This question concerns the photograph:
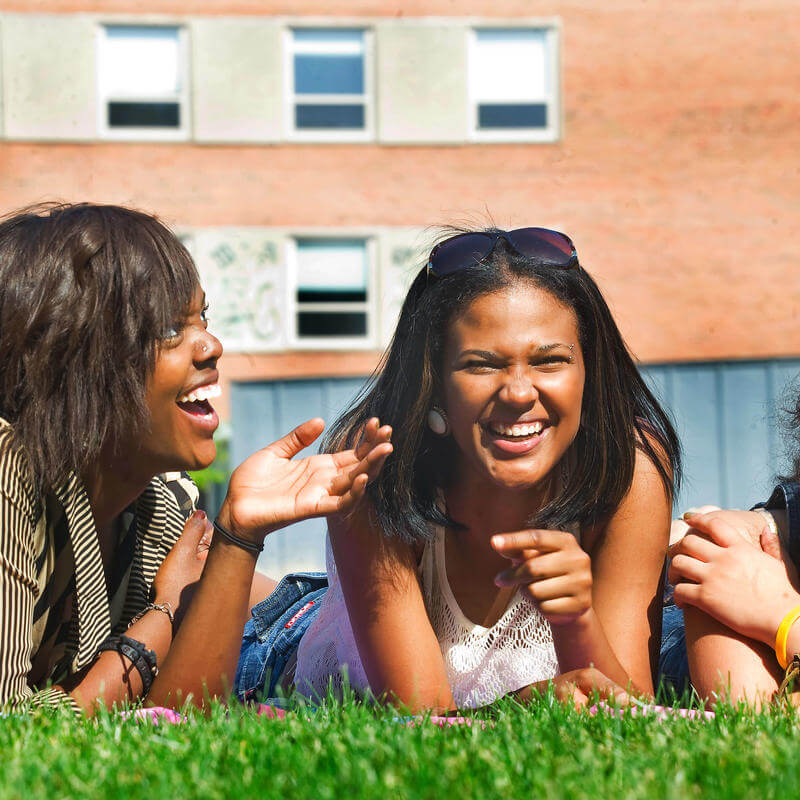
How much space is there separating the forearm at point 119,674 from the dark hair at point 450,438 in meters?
0.80

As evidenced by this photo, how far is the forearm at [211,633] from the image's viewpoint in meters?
3.37

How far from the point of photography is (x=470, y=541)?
3844 mm

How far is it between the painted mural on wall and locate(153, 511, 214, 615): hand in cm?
1389

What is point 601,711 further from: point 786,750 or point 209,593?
point 209,593

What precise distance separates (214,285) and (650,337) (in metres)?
6.75

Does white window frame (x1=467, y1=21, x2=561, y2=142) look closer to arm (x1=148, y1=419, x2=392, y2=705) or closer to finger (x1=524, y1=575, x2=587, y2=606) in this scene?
arm (x1=148, y1=419, x2=392, y2=705)

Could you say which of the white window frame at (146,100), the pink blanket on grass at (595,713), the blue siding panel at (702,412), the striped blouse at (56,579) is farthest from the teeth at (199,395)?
the white window frame at (146,100)

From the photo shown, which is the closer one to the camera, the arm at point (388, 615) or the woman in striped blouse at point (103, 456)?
the woman in striped blouse at point (103, 456)

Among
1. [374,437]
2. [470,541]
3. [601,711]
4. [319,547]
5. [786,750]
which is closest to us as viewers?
[786,750]

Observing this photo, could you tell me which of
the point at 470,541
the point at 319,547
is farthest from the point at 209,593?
the point at 319,547

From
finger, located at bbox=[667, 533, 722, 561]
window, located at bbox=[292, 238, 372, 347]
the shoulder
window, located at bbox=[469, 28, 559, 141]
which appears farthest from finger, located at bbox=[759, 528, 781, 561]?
window, located at bbox=[469, 28, 559, 141]

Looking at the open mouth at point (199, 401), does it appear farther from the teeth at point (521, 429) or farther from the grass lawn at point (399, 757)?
the grass lawn at point (399, 757)

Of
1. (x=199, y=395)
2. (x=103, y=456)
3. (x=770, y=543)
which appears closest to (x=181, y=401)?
(x=199, y=395)

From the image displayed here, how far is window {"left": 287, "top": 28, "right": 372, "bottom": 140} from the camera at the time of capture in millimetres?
18344
